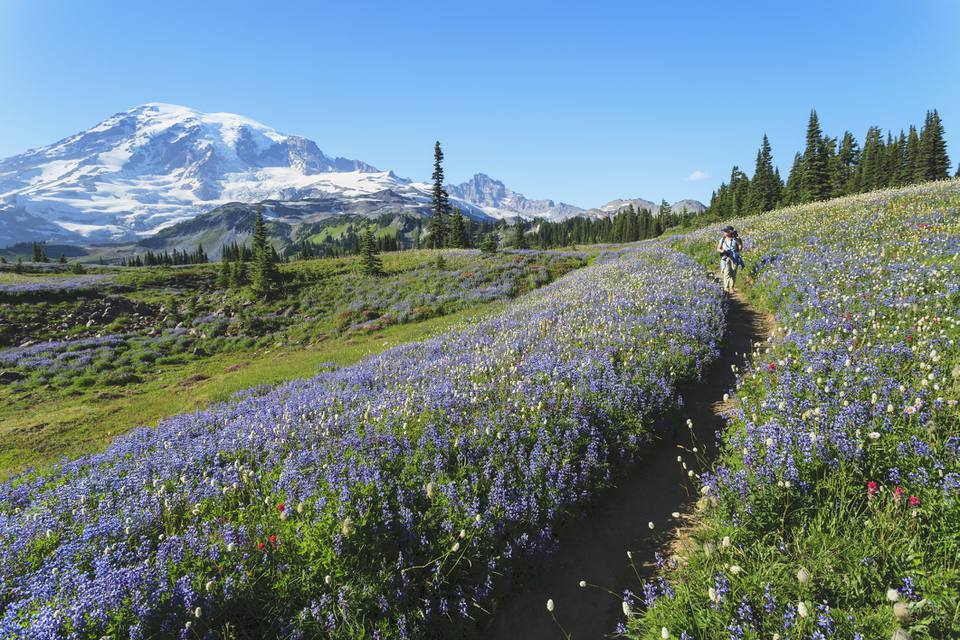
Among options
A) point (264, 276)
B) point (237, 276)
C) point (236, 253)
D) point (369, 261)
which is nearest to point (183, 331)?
point (264, 276)

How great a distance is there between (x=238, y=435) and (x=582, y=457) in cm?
638

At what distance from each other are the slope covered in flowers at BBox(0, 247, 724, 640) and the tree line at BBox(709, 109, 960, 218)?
86.1 metres

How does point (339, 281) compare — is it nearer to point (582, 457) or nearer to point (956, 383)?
point (582, 457)

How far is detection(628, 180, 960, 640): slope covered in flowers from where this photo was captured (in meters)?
3.64

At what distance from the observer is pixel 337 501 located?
17.4 feet

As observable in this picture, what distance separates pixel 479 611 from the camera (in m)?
5.15

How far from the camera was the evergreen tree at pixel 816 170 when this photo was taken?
75812mm

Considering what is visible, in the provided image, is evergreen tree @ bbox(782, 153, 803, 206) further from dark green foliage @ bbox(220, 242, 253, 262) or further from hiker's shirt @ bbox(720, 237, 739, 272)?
dark green foliage @ bbox(220, 242, 253, 262)

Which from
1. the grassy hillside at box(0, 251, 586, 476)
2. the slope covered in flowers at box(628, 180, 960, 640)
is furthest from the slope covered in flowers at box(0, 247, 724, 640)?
the grassy hillside at box(0, 251, 586, 476)

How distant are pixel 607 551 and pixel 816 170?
96494 millimetres

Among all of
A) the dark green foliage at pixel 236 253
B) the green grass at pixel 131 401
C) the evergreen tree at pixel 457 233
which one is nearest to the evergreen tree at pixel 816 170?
the evergreen tree at pixel 457 233

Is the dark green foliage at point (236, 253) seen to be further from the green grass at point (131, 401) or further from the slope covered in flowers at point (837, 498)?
the slope covered in flowers at point (837, 498)

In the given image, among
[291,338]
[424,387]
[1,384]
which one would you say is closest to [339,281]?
[291,338]

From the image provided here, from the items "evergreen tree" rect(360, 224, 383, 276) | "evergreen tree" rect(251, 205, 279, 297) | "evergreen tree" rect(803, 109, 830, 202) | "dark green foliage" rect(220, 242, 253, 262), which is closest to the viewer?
"evergreen tree" rect(251, 205, 279, 297)
